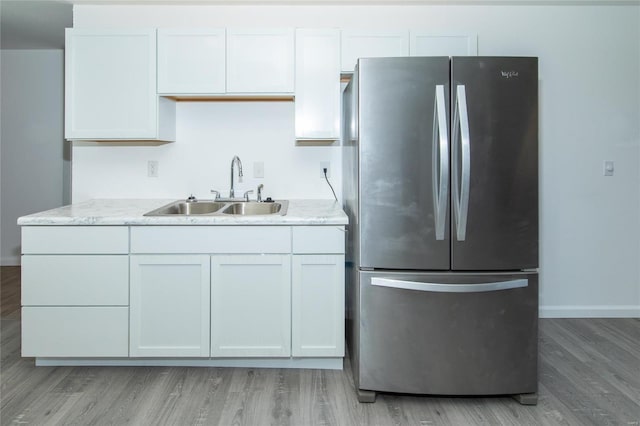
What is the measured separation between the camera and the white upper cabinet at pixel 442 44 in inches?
116

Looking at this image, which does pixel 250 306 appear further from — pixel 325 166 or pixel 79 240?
pixel 325 166

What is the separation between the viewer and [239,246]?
2445 millimetres

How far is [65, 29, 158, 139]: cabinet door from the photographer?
287 cm

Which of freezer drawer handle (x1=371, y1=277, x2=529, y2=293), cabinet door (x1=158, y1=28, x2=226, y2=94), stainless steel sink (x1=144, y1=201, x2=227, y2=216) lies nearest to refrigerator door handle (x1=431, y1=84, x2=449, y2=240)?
freezer drawer handle (x1=371, y1=277, x2=529, y2=293)

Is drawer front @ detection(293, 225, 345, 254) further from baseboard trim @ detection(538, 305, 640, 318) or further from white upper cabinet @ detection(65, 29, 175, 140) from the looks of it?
baseboard trim @ detection(538, 305, 640, 318)

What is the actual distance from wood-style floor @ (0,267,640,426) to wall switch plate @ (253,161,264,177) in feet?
4.28

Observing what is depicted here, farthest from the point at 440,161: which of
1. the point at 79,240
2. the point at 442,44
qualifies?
the point at 79,240

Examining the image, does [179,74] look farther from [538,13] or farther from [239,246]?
[538,13]

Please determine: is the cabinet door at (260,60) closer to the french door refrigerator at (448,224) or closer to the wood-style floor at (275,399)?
the french door refrigerator at (448,224)

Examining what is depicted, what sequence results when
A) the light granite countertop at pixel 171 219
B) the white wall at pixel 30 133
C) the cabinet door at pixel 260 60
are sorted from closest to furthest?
the light granite countertop at pixel 171 219 < the cabinet door at pixel 260 60 < the white wall at pixel 30 133

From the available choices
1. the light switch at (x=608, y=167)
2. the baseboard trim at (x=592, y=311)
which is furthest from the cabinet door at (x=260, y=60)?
the baseboard trim at (x=592, y=311)

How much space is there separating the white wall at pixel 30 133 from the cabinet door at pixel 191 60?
9.02 ft

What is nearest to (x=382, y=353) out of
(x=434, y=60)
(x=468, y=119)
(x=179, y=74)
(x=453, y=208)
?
(x=453, y=208)

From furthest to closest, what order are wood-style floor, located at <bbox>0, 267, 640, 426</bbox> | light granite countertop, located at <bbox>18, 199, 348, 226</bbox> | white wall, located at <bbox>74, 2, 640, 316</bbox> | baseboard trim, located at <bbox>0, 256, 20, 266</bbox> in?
baseboard trim, located at <bbox>0, 256, 20, 266</bbox>
white wall, located at <bbox>74, 2, 640, 316</bbox>
light granite countertop, located at <bbox>18, 199, 348, 226</bbox>
wood-style floor, located at <bbox>0, 267, 640, 426</bbox>
